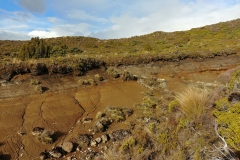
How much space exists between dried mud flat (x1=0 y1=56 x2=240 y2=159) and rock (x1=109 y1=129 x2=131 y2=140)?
455mm

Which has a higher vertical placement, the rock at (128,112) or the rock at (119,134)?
the rock at (128,112)

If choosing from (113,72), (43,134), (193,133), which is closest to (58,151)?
(43,134)

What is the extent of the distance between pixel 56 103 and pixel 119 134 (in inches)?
148

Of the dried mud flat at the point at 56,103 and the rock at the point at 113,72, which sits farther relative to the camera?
the rock at the point at 113,72

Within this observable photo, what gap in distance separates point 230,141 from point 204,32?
4054cm

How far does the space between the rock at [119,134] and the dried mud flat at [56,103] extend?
45cm

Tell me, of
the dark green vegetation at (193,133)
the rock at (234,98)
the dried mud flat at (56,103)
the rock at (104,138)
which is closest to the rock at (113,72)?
the dried mud flat at (56,103)

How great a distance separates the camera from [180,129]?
21.2ft

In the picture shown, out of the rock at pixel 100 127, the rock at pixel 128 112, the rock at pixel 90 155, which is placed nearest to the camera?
the rock at pixel 90 155

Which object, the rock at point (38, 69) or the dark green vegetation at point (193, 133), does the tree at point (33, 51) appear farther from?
the dark green vegetation at point (193, 133)

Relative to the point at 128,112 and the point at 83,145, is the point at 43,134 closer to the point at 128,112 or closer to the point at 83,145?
the point at 83,145

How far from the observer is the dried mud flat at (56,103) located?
7.38 m

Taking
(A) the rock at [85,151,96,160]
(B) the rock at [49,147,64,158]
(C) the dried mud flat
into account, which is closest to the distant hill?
(C) the dried mud flat

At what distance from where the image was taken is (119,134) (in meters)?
7.79
